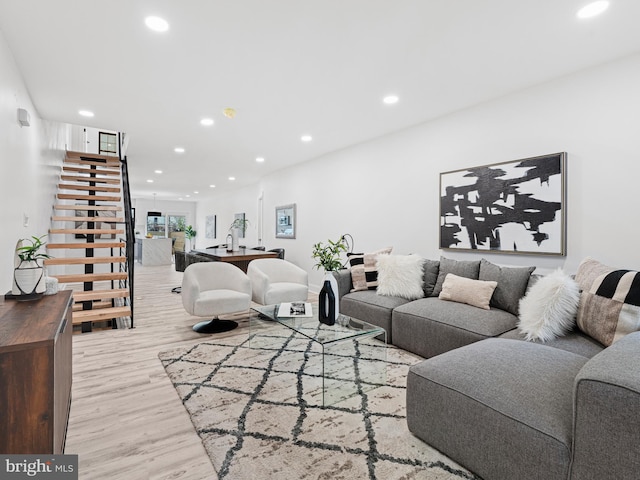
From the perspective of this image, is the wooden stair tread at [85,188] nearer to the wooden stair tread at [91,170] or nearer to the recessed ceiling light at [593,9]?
the wooden stair tread at [91,170]

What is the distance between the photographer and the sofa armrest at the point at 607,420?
1073 millimetres

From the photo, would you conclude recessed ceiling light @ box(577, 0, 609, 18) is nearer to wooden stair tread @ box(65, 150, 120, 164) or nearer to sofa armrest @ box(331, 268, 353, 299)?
sofa armrest @ box(331, 268, 353, 299)

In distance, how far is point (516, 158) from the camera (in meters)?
3.29

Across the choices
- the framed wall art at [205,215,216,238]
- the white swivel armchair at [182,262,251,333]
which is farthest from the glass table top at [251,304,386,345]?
the framed wall art at [205,215,216,238]

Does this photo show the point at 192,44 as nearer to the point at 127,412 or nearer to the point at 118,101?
the point at 118,101

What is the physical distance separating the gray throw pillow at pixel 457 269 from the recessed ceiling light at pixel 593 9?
6.69 feet

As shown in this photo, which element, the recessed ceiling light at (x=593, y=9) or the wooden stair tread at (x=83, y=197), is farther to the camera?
the wooden stair tread at (x=83, y=197)

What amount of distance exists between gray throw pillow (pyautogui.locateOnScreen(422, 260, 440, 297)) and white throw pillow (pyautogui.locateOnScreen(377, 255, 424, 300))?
0.06 meters

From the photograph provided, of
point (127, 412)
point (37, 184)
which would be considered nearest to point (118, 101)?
point (37, 184)

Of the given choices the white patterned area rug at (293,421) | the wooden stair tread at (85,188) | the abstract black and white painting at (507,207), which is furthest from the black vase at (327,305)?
the wooden stair tread at (85,188)

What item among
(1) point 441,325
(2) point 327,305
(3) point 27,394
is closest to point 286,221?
(2) point 327,305

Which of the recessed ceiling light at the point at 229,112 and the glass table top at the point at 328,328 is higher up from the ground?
the recessed ceiling light at the point at 229,112

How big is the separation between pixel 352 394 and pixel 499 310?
152cm

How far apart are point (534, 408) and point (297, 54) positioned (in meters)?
2.78
